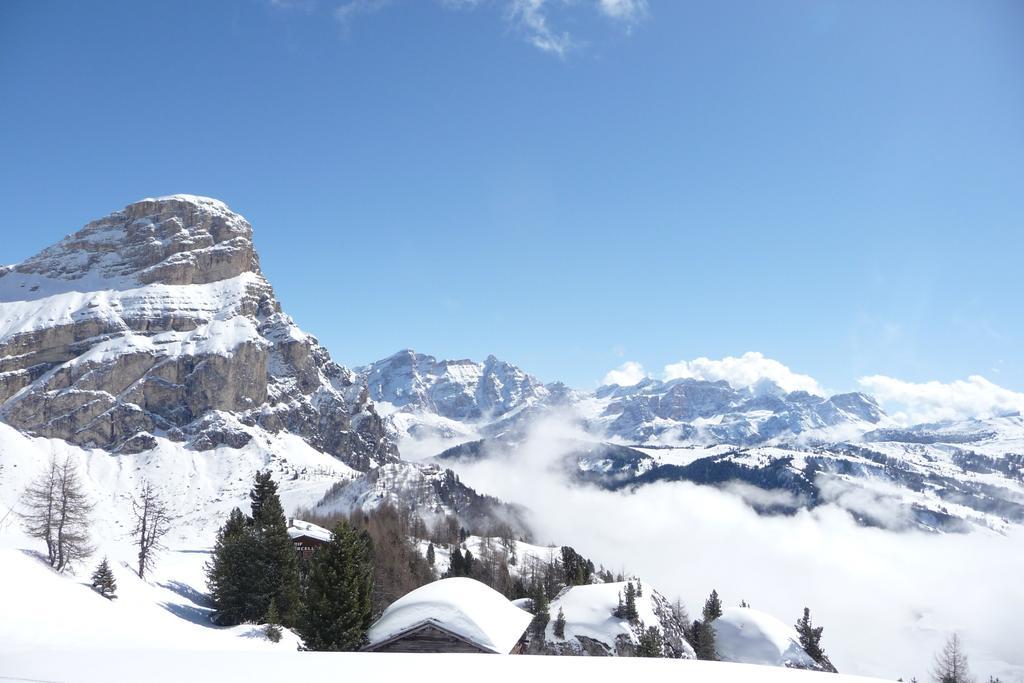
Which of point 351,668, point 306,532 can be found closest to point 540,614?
point 306,532

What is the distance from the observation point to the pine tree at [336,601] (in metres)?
31.7

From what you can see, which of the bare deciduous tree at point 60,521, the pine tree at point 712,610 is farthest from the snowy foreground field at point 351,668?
the pine tree at point 712,610

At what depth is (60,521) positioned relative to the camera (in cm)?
4272

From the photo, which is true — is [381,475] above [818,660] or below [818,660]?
above

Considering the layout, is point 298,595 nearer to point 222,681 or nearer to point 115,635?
point 115,635

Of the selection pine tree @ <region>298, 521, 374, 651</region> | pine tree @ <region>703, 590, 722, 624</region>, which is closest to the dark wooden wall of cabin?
pine tree @ <region>298, 521, 374, 651</region>

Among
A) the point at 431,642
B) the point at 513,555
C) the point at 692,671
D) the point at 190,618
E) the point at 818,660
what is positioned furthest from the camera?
the point at 513,555

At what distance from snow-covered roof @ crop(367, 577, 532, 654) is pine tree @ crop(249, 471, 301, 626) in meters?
22.9

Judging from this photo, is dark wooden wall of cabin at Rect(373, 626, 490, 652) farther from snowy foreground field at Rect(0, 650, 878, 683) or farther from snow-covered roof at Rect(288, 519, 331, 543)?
snow-covered roof at Rect(288, 519, 331, 543)

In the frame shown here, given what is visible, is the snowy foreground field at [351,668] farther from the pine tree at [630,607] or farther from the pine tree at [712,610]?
the pine tree at [712,610]

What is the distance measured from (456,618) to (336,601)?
8.99 m

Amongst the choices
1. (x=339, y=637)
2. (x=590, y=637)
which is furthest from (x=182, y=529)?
(x=339, y=637)

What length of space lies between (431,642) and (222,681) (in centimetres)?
1884

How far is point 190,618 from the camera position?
47.2 meters
